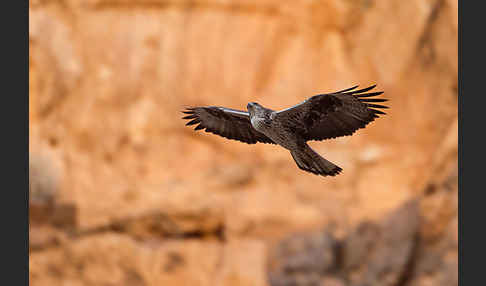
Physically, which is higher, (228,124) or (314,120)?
(228,124)

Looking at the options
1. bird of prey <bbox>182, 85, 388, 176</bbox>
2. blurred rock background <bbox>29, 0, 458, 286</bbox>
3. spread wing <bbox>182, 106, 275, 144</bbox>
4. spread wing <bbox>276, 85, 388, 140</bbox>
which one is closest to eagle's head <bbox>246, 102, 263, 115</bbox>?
bird of prey <bbox>182, 85, 388, 176</bbox>

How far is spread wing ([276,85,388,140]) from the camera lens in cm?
382

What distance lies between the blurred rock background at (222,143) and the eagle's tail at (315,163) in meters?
3.20

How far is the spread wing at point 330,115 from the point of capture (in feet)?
12.5

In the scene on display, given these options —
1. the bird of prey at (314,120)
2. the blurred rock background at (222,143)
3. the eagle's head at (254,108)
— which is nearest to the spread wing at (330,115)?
the bird of prey at (314,120)

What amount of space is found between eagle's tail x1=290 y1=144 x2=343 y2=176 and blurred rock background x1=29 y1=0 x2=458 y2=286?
320 cm

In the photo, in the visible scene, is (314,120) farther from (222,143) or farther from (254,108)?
(222,143)

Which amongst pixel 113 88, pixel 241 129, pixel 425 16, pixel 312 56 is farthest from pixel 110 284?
pixel 425 16

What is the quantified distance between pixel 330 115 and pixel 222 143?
11.1 ft

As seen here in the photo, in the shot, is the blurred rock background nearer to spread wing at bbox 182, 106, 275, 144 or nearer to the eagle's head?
spread wing at bbox 182, 106, 275, 144

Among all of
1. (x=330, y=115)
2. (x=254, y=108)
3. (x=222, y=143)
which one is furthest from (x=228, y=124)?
(x=222, y=143)

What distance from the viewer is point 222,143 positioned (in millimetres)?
7270

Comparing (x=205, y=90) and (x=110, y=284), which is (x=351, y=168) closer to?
(x=205, y=90)

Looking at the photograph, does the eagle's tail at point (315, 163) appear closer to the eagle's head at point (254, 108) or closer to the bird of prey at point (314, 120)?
the bird of prey at point (314, 120)
